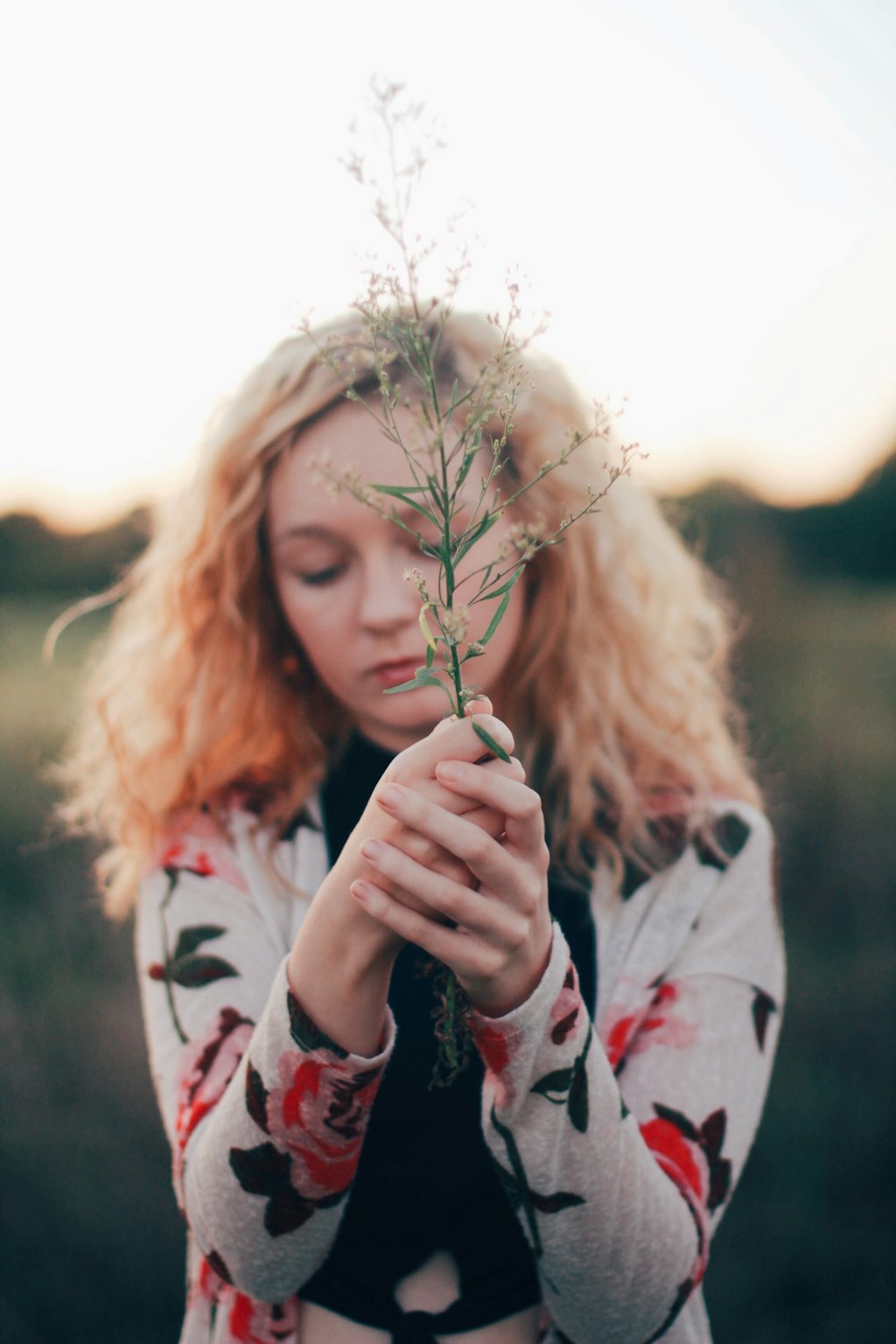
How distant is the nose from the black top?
0.56m

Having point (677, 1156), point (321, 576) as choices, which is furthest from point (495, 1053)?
point (321, 576)

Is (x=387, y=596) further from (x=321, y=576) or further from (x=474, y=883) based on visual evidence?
(x=474, y=883)

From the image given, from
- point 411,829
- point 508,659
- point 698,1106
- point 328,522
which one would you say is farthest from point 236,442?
point 698,1106

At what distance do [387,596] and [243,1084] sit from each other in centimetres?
70

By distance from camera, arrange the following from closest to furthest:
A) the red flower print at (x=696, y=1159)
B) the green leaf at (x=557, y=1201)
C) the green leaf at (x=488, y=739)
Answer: the green leaf at (x=488, y=739) → the green leaf at (x=557, y=1201) → the red flower print at (x=696, y=1159)

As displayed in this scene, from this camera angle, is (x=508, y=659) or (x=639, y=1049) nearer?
(x=639, y=1049)

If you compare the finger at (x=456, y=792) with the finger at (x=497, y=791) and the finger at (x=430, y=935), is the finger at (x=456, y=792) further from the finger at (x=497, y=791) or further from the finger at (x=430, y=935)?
the finger at (x=430, y=935)

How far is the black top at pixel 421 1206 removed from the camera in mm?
1475

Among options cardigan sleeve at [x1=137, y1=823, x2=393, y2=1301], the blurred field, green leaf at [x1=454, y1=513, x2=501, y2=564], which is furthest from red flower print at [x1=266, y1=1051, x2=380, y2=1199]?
the blurred field

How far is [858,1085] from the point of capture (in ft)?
13.2

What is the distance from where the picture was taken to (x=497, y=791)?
0.93m

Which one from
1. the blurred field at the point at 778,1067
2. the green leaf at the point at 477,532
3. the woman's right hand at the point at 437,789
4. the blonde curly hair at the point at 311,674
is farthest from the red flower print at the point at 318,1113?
the blurred field at the point at 778,1067

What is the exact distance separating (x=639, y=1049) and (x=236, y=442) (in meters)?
1.25

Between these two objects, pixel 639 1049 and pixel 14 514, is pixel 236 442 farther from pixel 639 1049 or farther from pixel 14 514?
pixel 14 514
